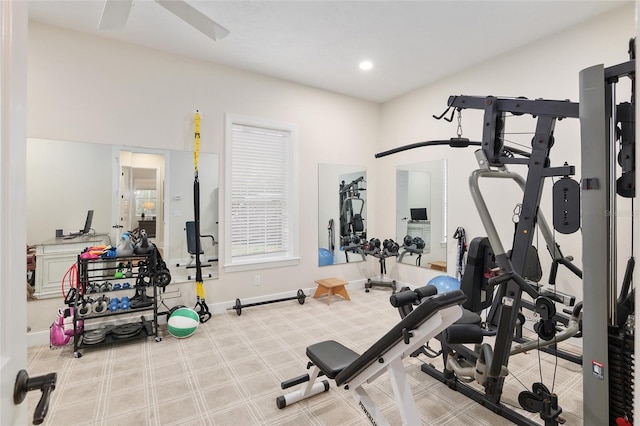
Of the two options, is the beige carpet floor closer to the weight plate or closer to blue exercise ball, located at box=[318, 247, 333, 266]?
the weight plate

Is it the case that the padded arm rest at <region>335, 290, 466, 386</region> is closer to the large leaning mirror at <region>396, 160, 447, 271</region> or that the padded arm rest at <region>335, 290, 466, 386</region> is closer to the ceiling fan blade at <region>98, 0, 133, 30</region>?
the ceiling fan blade at <region>98, 0, 133, 30</region>

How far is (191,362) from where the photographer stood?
264cm

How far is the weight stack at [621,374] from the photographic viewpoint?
136 cm

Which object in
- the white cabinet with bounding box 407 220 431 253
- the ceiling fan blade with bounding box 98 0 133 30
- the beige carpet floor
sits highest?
the ceiling fan blade with bounding box 98 0 133 30

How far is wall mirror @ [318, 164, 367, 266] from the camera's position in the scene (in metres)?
4.75

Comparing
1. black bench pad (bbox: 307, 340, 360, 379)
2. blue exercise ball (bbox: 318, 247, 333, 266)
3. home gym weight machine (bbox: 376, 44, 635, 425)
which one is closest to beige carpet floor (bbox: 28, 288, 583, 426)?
black bench pad (bbox: 307, 340, 360, 379)

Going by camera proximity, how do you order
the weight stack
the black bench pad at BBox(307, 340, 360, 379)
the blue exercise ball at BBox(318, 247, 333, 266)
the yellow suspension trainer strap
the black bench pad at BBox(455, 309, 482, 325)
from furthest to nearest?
the blue exercise ball at BBox(318, 247, 333, 266) < the yellow suspension trainer strap < the black bench pad at BBox(455, 309, 482, 325) < the black bench pad at BBox(307, 340, 360, 379) < the weight stack

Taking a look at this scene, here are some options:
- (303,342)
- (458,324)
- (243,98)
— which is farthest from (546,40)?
(303,342)

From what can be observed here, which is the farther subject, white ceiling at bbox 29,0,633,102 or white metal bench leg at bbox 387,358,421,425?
white ceiling at bbox 29,0,633,102

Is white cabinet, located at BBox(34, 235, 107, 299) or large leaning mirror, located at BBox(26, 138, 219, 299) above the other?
large leaning mirror, located at BBox(26, 138, 219, 299)

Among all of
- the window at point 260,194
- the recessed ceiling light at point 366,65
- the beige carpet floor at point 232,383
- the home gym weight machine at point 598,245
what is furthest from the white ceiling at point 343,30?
the beige carpet floor at point 232,383

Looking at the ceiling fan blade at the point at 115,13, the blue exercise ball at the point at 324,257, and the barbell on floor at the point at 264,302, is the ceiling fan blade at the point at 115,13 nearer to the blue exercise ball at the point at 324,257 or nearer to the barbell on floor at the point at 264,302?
the barbell on floor at the point at 264,302

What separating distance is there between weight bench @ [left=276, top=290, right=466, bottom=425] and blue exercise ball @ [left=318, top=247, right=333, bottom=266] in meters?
2.84

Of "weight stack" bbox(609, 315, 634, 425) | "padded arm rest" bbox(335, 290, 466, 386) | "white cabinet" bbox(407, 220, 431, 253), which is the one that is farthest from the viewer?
"white cabinet" bbox(407, 220, 431, 253)
